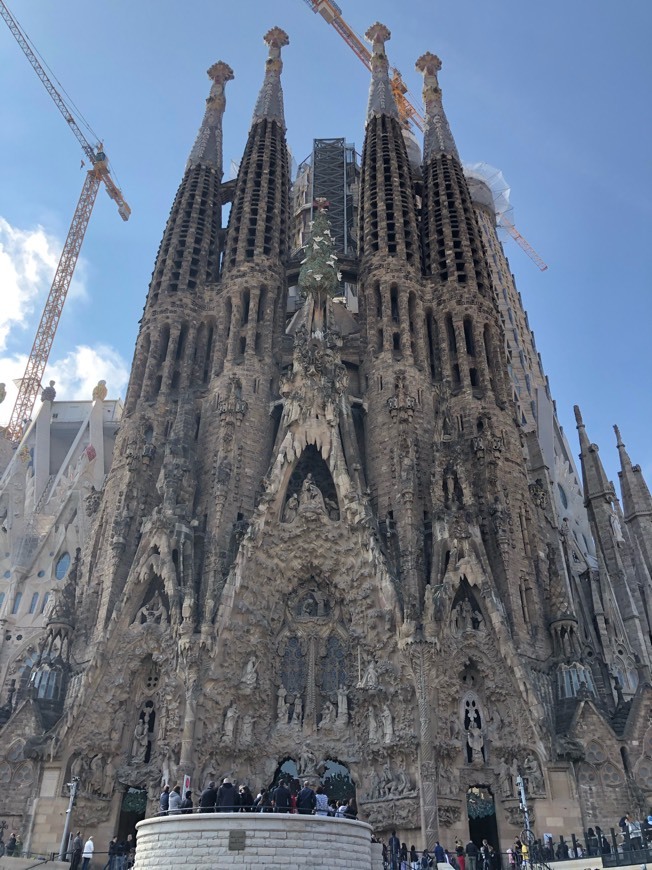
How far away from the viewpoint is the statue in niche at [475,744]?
74.7ft

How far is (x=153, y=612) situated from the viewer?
2478 cm

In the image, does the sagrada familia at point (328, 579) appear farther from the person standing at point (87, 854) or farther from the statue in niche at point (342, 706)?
the person standing at point (87, 854)

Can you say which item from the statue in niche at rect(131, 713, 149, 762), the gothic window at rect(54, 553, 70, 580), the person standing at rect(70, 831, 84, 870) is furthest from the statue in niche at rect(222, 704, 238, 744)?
the gothic window at rect(54, 553, 70, 580)

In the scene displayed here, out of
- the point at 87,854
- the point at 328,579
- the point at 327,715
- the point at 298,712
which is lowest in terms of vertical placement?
the point at 87,854

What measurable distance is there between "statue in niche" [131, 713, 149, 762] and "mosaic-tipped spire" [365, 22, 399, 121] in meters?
32.0

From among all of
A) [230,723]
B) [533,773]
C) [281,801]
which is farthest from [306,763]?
[281,801]

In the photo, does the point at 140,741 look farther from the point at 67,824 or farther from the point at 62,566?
the point at 62,566

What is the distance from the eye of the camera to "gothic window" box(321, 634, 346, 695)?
25.0m

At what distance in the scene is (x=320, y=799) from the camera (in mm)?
15758

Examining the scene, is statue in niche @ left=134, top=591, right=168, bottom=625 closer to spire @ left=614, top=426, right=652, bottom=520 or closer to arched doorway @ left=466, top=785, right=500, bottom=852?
arched doorway @ left=466, top=785, right=500, bottom=852

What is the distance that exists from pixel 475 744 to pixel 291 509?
9.33 meters

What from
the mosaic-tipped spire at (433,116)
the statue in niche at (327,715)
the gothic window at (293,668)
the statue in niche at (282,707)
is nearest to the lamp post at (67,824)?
the statue in niche at (282,707)

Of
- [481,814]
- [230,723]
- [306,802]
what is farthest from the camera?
[230,723]

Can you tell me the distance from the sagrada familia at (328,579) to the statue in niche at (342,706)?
10 cm
